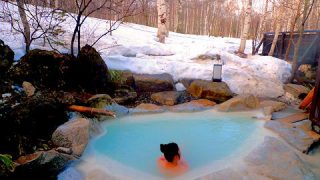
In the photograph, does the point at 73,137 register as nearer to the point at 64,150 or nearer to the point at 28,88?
the point at 64,150

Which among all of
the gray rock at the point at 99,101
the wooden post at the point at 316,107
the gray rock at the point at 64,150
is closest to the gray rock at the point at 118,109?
the gray rock at the point at 99,101

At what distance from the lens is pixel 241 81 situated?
7.61 meters

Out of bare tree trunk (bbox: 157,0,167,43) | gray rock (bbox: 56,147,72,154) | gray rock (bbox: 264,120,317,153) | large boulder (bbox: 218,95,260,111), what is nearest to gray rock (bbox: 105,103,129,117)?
gray rock (bbox: 56,147,72,154)

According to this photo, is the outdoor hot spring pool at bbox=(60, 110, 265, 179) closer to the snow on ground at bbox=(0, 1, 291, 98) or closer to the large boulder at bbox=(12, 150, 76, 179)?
the large boulder at bbox=(12, 150, 76, 179)

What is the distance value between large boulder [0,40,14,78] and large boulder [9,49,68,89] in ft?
0.55

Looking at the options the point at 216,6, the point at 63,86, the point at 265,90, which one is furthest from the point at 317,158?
the point at 216,6

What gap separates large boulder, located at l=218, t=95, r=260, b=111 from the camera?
6098mm

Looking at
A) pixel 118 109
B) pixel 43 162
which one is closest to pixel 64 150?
pixel 43 162

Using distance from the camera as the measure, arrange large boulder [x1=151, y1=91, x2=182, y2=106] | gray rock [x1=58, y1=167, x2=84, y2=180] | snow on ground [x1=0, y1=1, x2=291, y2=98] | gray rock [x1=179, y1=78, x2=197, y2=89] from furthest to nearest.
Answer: snow on ground [x1=0, y1=1, x2=291, y2=98]
gray rock [x1=179, y1=78, x2=197, y2=89]
large boulder [x1=151, y1=91, x2=182, y2=106]
gray rock [x1=58, y1=167, x2=84, y2=180]

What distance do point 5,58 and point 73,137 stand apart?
10.4ft

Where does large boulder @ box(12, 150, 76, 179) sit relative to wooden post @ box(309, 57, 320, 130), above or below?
below

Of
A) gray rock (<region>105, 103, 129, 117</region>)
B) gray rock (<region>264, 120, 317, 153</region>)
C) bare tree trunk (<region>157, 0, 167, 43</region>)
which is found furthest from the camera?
bare tree trunk (<region>157, 0, 167, 43</region>)

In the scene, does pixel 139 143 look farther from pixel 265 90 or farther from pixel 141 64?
pixel 265 90

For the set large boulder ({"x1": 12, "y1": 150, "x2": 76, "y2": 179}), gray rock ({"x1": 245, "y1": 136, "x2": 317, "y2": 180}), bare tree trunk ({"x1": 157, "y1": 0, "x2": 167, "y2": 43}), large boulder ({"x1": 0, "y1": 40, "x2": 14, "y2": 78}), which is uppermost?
bare tree trunk ({"x1": 157, "y1": 0, "x2": 167, "y2": 43})
